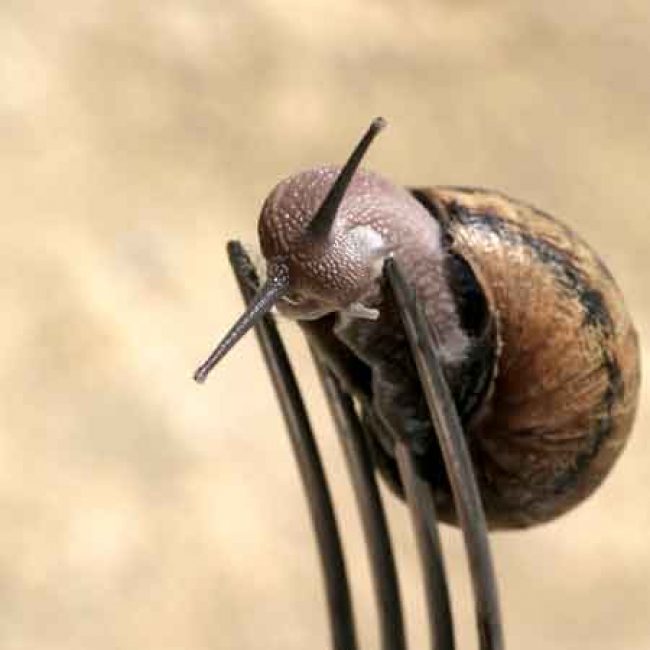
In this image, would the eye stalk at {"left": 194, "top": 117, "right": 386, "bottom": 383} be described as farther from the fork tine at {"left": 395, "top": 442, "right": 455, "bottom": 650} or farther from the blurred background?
the blurred background

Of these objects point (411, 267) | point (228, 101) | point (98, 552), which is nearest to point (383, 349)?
point (411, 267)

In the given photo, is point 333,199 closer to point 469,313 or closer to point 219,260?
point 469,313

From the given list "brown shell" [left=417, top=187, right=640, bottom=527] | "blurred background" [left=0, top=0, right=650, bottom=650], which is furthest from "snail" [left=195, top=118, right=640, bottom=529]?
"blurred background" [left=0, top=0, right=650, bottom=650]

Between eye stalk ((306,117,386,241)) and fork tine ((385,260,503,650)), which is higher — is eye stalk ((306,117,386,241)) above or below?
above

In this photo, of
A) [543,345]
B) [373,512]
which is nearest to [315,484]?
[373,512]

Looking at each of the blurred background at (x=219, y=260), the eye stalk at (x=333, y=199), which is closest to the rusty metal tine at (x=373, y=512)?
the eye stalk at (x=333, y=199)

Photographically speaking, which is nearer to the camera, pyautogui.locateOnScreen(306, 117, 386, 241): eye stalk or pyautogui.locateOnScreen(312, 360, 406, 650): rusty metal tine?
pyautogui.locateOnScreen(306, 117, 386, 241): eye stalk

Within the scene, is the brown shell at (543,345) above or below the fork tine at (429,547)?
above

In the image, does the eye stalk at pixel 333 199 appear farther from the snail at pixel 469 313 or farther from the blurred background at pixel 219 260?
the blurred background at pixel 219 260
